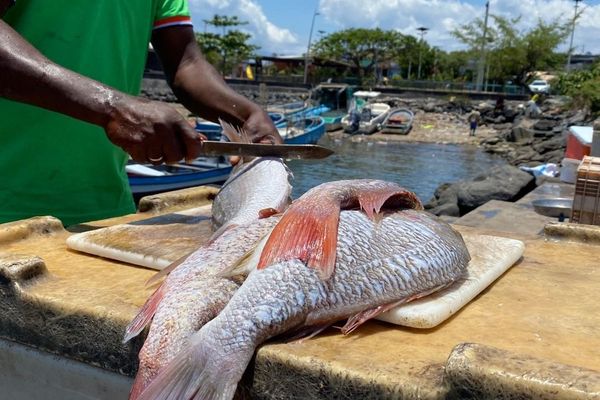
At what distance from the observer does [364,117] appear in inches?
1863

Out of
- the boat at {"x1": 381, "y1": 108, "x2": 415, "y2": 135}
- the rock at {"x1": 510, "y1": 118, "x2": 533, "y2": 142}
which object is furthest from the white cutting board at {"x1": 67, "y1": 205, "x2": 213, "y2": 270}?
the boat at {"x1": 381, "y1": 108, "x2": 415, "y2": 135}

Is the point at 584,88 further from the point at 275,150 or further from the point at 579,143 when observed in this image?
the point at 275,150

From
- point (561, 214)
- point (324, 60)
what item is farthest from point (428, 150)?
point (324, 60)

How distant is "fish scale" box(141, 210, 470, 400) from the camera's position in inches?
58.6

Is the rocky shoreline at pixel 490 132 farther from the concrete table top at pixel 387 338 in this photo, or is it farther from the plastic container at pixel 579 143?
the concrete table top at pixel 387 338

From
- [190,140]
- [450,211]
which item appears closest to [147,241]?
[190,140]

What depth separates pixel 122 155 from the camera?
3320 mm

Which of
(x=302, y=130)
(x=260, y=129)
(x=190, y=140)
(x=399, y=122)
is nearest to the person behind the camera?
(x=190, y=140)

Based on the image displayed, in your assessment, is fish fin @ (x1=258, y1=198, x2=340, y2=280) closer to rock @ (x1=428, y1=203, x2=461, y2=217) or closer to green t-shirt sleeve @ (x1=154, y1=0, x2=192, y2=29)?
green t-shirt sleeve @ (x1=154, y1=0, x2=192, y2=29)

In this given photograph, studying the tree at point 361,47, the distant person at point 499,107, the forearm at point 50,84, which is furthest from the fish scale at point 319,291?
the tree at point 361,47

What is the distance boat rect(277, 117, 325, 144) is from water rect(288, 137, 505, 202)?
1.46 m

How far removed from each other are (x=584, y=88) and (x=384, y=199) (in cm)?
3415

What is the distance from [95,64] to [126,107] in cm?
85

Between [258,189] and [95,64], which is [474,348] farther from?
[95,64]
